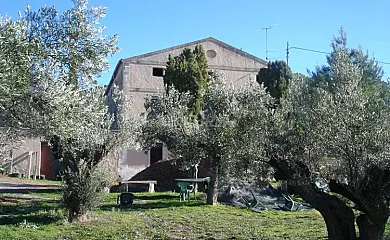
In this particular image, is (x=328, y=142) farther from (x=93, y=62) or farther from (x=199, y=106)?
(x=199, y=106)

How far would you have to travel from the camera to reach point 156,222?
14398 millimetres

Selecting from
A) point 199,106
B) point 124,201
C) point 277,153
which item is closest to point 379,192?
point 277,153

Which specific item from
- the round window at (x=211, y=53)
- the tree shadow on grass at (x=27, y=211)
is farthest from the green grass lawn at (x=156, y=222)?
the round window at (x=211, y=53)

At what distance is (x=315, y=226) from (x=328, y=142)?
6.79 m

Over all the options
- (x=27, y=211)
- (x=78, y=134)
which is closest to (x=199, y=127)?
(x=27, y=211)

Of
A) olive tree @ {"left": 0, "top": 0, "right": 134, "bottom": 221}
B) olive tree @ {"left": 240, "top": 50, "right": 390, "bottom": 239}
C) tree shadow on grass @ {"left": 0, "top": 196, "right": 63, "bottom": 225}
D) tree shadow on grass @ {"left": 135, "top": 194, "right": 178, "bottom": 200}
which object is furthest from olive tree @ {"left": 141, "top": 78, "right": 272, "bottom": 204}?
olive tree @ {"left": 0, "top": 0, "right": 134, "bottom": 221}

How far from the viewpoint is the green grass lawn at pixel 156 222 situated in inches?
479

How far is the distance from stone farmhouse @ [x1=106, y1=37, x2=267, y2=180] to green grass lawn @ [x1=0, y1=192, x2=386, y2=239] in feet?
42.0

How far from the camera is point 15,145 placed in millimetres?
10406

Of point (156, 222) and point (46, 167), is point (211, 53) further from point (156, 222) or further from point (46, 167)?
point (156, 222)

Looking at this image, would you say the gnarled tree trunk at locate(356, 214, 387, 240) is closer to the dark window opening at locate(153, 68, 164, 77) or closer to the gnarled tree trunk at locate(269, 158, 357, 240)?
the gnarled tree trunk at locate(269, 158, 357, 240)

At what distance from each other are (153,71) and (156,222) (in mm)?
21482

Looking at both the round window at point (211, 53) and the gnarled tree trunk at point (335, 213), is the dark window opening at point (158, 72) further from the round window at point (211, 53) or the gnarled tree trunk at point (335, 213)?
the gnarled tree trunk at point (335, 213)

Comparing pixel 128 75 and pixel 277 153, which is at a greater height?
pixel 128 75
